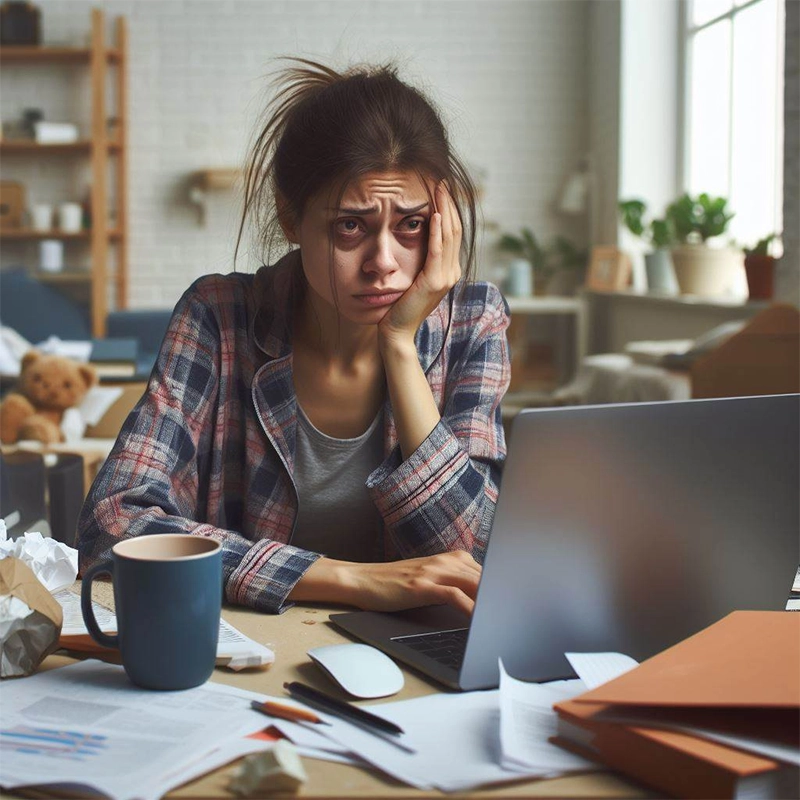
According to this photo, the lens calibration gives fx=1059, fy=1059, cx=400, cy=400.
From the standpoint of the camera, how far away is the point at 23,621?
0.76m

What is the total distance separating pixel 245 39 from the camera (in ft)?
19.4

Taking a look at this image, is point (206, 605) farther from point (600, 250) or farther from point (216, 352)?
point (600, 250)

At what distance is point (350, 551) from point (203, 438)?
0.22m

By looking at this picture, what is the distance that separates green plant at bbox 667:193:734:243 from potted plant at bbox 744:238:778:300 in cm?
54

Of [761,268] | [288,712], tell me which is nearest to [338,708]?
[288,712]

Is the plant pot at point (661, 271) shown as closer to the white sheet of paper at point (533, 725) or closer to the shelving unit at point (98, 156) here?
the shelving unit at point (98, 156)

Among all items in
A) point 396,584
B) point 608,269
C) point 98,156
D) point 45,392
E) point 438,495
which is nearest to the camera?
point 396,584

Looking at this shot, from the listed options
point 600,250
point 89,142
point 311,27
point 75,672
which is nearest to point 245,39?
point 311,27

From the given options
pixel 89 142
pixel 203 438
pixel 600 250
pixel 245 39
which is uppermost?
pixel 245 39

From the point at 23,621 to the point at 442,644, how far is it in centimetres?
31

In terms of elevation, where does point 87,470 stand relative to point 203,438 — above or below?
below

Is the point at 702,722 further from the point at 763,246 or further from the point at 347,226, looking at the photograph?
the point at 763,246

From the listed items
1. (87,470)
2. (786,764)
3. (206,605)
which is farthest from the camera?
(87,470)

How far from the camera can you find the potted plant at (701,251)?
4219 millimetres
